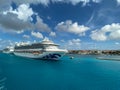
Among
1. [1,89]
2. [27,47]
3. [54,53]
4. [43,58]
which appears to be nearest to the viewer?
[1,89]

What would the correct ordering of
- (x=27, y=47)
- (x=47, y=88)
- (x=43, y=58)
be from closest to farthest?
(x=47, y=88) < (x=43, y=58) < (x=27, y=47)

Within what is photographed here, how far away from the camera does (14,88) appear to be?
19406 millimetres

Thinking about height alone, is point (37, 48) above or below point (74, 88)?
above

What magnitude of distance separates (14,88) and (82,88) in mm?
7900

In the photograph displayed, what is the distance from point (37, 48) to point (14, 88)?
57.2 metres

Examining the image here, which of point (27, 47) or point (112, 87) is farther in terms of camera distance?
point (27, 47)

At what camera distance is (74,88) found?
69.2 ft

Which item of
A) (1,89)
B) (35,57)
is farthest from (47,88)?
(35,57)

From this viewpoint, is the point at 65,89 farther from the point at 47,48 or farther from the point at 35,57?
the point at 35,57

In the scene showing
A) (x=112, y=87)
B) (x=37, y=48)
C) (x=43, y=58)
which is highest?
(x=37, y=48)

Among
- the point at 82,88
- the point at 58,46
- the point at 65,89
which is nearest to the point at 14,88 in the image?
the point at 65,89

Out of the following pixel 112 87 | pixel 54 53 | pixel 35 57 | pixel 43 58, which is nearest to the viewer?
pixel 112 87

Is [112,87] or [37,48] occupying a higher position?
[37,48]

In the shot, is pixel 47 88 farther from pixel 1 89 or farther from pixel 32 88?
pixel 1 89
